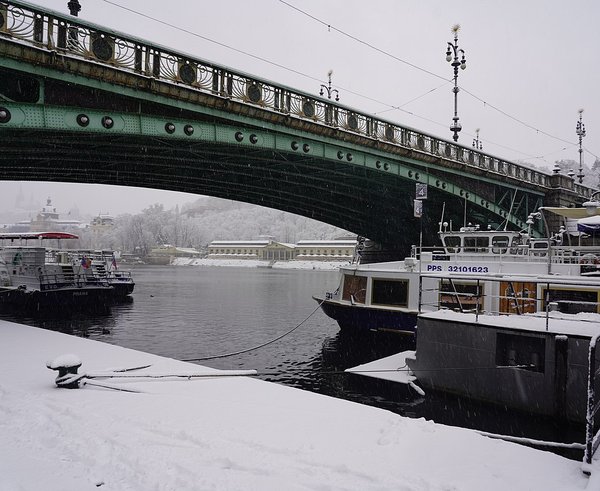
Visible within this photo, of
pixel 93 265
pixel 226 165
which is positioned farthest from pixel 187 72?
pixel 93 265

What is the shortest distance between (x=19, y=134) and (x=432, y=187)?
2482 cm

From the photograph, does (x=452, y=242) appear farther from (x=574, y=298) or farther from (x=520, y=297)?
(x=574, y=298)

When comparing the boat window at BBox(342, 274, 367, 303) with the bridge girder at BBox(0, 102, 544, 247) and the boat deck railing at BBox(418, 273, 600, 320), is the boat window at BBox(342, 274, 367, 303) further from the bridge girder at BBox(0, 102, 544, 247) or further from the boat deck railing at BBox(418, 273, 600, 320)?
the bridge girder at BBox(0, 102, 544, 247)

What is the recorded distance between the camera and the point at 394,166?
29656 millimetres

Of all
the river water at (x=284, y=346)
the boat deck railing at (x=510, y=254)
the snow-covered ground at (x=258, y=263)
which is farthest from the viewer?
the snow-covered ground at (x=258, y=263)

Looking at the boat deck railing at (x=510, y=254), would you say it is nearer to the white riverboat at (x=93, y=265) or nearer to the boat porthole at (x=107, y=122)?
the boat porthole at (x=107, y=122)

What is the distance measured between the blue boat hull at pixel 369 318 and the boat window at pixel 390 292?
23.9 inches

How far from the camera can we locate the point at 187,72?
1898cm

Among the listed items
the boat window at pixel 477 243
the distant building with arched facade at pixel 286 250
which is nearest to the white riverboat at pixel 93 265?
the boat window at pixel 477 243

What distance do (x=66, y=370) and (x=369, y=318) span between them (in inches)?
570

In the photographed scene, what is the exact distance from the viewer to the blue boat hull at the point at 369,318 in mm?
Answer: 19823

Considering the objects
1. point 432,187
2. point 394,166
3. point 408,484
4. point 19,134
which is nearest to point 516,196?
point 432,187

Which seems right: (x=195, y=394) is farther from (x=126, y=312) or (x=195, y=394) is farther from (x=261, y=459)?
(x=126, y=312)

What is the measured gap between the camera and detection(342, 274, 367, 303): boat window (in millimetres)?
21812
